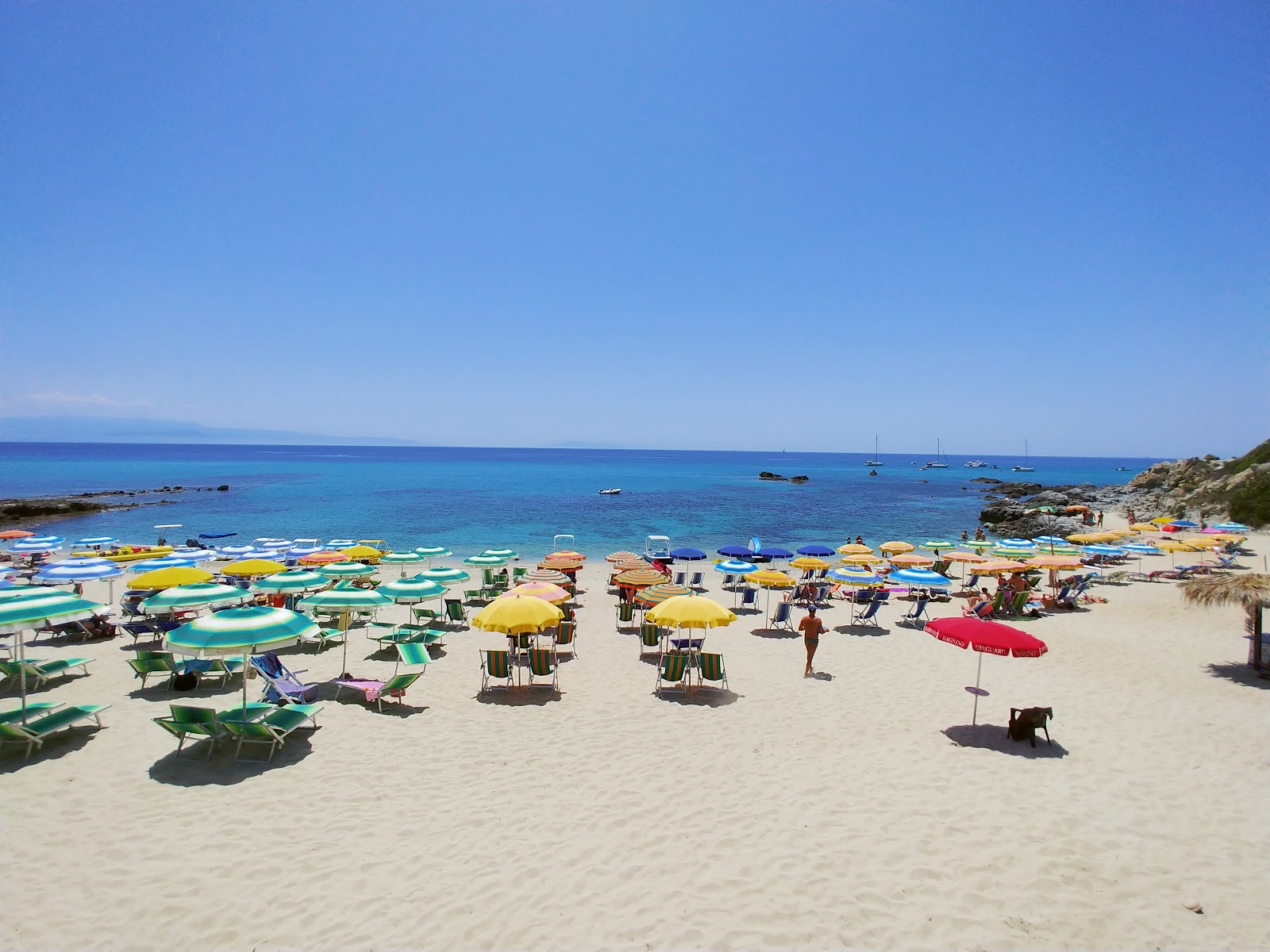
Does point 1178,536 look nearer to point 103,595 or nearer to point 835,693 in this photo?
point 835,693

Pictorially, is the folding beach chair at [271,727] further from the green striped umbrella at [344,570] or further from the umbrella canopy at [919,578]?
the umbrella canopy at [919,578]

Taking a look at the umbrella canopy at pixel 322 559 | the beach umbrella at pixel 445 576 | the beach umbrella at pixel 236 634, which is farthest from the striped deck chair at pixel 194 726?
the umbrella canopy at pixel 322 559

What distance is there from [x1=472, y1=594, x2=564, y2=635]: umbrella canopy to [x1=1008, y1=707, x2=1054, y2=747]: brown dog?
6.87 m

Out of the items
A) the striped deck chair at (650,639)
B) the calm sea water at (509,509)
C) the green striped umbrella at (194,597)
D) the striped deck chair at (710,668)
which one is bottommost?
the calm sea water at (509,509)

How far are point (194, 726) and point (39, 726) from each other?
2030mm

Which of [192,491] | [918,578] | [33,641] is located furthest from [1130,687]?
[192,491]

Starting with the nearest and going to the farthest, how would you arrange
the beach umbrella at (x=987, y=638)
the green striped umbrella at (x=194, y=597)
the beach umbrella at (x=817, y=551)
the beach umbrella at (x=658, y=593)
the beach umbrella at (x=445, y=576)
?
the beach umbrella at (x=987, y=638)
the green striped umbrella at (x=194, y=597)
the beach umbrella at (x=658, y=593)
the beach umbrella at (x=445, y=576)
the beach umbrella at (x=817, y=551)

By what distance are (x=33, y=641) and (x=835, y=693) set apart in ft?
55.9

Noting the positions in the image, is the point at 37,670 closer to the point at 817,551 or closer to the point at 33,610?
the point at 33,610

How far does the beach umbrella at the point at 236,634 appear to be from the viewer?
282 inches

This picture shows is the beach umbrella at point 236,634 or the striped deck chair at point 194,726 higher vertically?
the beach umbrella at point 236,634

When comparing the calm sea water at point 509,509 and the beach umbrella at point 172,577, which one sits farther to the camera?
the calm sea water at point 509,509

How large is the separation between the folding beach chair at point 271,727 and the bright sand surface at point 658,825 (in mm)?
231

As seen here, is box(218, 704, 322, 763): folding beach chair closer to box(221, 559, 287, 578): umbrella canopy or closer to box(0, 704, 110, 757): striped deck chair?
box(0, 704, 110, 757): striped deck chair
